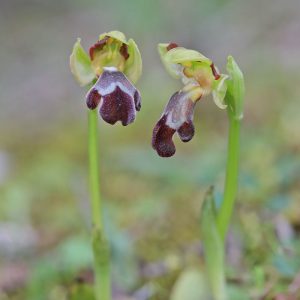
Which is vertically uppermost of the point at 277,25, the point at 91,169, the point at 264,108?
the point at 277,25

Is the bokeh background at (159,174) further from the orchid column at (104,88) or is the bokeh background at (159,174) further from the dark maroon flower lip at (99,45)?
the dark maroon flower lip at (99,45)

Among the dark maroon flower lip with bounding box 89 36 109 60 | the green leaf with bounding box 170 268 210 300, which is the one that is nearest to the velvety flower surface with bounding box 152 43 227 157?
the dark maroon flower lip with bounding box 89 36 109 60

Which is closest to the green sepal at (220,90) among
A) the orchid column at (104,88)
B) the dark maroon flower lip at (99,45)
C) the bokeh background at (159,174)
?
the orchid column at (104,88)

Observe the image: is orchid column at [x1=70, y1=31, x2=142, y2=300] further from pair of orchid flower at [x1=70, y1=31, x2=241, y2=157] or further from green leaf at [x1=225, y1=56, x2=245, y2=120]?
green leaf at [x1=225, y1=56, x2=245, y2=120]

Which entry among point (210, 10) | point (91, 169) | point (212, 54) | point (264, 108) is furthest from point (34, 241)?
point (210, 10)

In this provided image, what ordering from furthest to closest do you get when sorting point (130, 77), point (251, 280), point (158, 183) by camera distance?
point (158, 183), point (251, 280), point (130, 77)

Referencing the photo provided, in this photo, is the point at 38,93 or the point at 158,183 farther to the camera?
the point at 38,93

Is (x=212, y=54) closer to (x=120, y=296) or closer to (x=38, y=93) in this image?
(x=38, y=93)
